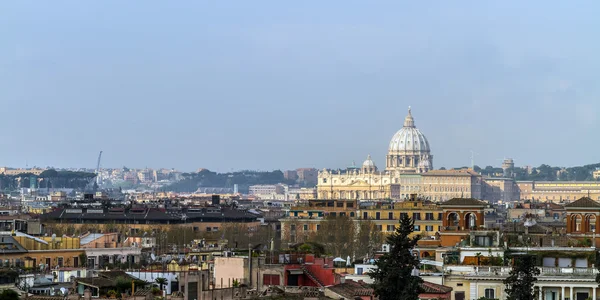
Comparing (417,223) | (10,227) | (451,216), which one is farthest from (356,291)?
(417,223)

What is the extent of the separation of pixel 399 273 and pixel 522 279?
400 cm

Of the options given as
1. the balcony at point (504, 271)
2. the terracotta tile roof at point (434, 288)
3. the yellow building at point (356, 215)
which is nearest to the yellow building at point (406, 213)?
the yellow building at point (356, 215)

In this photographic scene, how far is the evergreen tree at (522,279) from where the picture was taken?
1452 inches

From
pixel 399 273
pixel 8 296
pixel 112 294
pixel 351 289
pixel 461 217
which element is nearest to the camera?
pixel 8 296

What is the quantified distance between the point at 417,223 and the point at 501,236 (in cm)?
5041

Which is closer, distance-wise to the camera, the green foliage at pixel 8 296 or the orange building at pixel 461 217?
the green foliage at pixel 8 296

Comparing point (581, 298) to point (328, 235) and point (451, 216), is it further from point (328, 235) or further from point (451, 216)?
point (328, 235)

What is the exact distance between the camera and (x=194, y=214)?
113m

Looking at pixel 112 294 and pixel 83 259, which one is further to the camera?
pixel 83 259

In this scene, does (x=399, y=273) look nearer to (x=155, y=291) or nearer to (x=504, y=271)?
(x=155, y=291)

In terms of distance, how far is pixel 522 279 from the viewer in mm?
37562

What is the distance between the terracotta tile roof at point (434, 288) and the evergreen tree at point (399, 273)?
8.43 feet

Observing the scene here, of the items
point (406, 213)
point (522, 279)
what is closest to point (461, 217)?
point (522, 279)

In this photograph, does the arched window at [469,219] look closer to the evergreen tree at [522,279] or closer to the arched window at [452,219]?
the arched window at [452,219]
